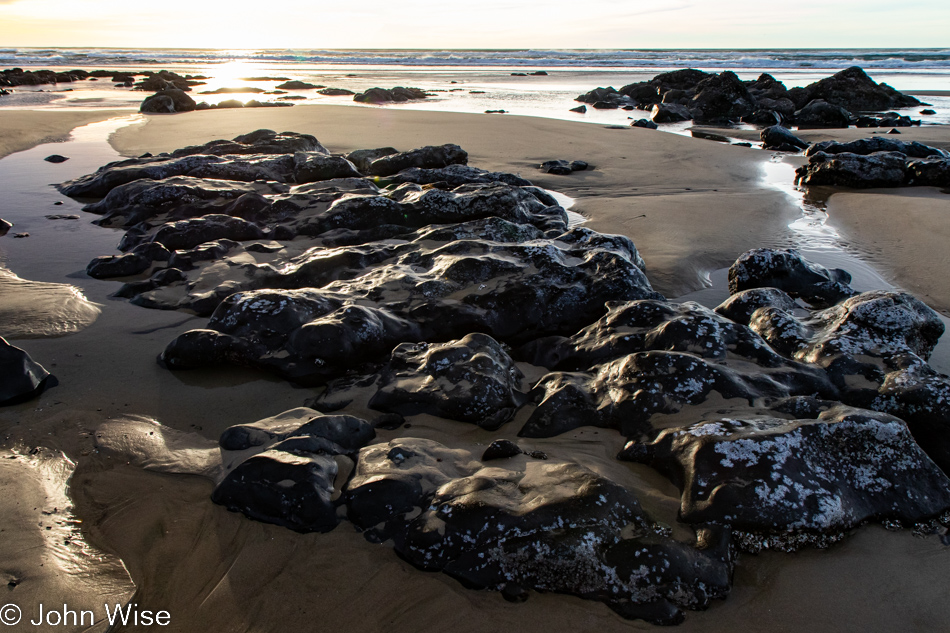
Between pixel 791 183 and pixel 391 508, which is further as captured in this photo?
pixel 791 183

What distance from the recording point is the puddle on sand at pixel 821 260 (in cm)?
399

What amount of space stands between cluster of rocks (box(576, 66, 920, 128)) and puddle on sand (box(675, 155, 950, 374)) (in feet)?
35.7

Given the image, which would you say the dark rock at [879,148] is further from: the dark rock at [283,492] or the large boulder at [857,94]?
the large boulder at [857,94]

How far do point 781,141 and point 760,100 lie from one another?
9356 millimetres

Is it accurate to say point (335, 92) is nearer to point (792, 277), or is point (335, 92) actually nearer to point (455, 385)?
point (792, 277)

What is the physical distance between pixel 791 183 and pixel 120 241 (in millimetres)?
8852

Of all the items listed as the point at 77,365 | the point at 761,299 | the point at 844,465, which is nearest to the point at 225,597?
the point at 77,365

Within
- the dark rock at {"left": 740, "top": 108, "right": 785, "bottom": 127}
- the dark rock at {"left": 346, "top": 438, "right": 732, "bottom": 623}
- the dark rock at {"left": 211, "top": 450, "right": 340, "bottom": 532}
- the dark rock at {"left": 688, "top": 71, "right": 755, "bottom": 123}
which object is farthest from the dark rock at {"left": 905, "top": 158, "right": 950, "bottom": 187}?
the dark rock at {"left": 688, "top": 71, "right": 755, "bottom": 123}

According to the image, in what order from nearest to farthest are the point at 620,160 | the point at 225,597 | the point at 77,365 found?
1. the point at 225,597
2. the point at 77,365
3. the point at 620,160

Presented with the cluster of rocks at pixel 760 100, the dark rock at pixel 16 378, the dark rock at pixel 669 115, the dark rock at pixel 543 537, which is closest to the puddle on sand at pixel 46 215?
the dark rock at pixel 16 378

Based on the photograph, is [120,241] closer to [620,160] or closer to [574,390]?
[574,390]

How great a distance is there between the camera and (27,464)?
8.00 ft

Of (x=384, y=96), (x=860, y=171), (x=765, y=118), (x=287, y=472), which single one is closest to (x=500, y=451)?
(x=287, y=472)

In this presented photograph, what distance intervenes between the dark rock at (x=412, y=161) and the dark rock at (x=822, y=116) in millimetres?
12862
